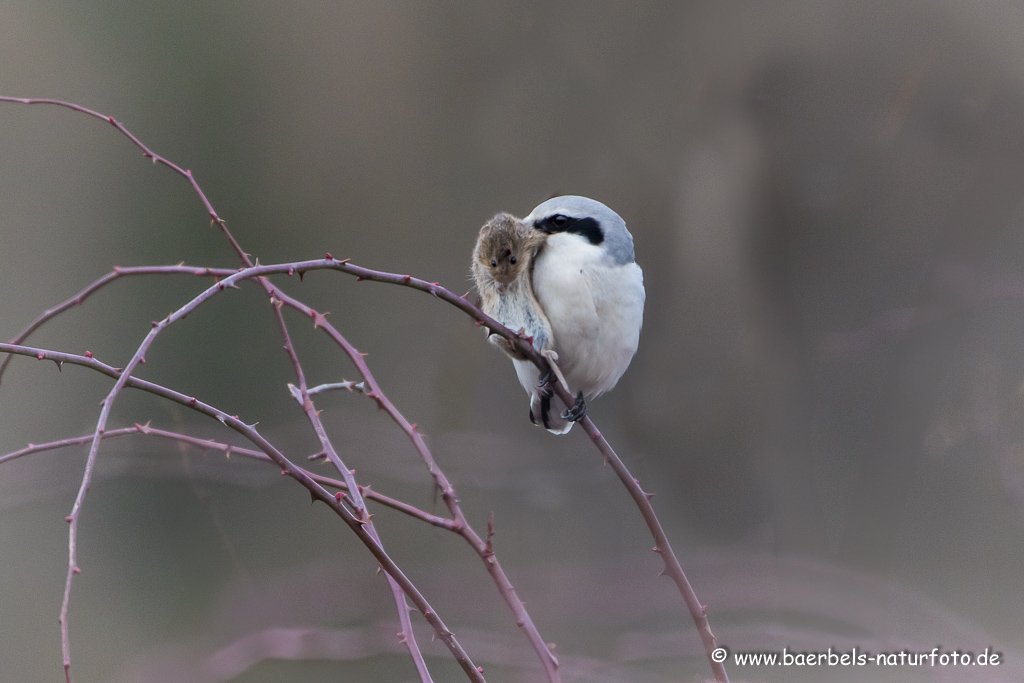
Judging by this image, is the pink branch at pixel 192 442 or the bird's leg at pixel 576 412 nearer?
the pink branch at pixel 192 442

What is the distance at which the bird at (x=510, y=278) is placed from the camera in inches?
25.0

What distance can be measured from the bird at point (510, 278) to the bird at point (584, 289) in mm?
13

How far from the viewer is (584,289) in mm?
691

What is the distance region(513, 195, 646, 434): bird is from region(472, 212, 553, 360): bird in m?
0.01

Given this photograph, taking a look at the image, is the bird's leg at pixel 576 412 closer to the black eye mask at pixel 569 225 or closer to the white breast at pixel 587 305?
the white breast at pixel 587 305

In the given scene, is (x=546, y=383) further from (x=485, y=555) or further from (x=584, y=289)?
(x=485, y=555)

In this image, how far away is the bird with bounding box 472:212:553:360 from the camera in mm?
634

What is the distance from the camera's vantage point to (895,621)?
3.54ft

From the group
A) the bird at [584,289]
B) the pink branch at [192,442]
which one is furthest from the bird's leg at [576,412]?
the pink branch at [192,442]

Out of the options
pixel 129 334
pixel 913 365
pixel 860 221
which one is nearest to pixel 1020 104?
pixel 860 221

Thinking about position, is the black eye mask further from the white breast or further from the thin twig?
the thin twig

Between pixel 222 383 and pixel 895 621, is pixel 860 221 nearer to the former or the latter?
pixel 895 621

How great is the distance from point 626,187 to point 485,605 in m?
0.71

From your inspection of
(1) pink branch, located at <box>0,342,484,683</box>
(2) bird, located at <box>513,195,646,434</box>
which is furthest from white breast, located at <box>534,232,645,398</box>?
(1) pink branch, located at <box>0,342,484,683</box>
